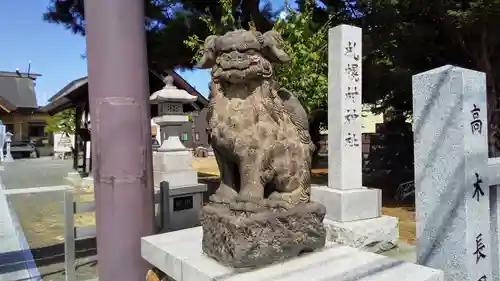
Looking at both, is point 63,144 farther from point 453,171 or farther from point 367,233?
point 453,171

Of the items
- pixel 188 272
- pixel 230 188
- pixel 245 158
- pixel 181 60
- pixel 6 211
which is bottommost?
pixel 6 211

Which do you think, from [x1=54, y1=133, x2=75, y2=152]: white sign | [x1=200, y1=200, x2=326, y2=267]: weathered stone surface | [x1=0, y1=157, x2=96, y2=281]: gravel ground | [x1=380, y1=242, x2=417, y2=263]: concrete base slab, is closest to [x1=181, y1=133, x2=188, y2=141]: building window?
[x1=54, y1=133, x2=75, y2=152]: white sign

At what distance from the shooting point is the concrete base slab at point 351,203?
4656 mm

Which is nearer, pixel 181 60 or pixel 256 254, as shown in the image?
pixel 256 254

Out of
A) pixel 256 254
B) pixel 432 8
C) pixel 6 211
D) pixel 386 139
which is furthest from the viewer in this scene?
pixel 386 139

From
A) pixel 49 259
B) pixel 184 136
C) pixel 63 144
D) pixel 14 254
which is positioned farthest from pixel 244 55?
pixel 184 136

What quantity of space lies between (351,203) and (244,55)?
321 centimetres

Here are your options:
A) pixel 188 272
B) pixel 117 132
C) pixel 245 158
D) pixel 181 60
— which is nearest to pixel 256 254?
pixel 188 272

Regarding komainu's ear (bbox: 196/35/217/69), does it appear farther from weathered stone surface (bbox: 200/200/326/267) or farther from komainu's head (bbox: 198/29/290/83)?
weathered stone surface (bbox: 200/200/326/267)

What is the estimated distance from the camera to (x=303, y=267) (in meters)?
1.89

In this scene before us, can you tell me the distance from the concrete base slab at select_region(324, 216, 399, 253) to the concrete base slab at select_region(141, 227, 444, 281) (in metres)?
2.35

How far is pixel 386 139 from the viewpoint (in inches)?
390

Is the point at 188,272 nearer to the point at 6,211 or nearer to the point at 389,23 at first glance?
the point at 389,23

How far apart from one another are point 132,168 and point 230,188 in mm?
621
